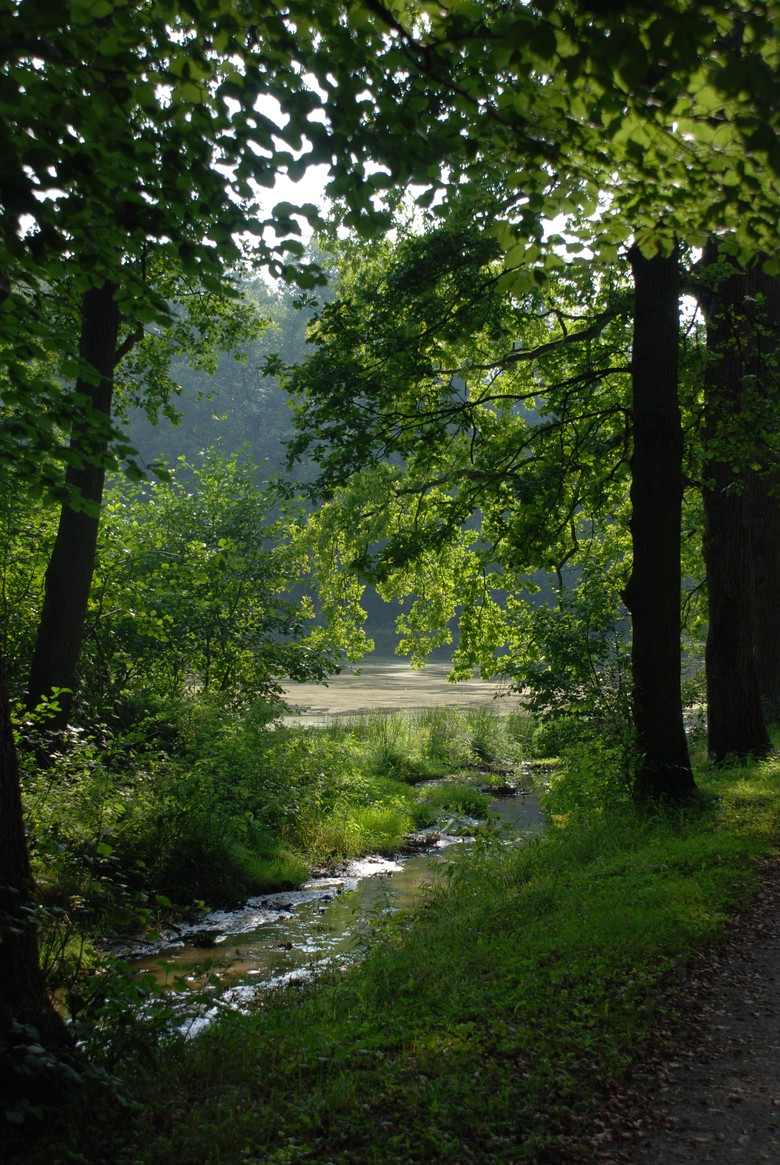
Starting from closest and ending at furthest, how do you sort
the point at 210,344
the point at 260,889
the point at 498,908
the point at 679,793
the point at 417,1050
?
the point at 417,1050 → the point at 498,908 → the point at 679,793 → the point at 260,889 → the point at 210,344

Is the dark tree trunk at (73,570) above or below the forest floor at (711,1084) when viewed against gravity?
above

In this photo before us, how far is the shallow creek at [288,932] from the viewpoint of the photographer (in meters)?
6.58

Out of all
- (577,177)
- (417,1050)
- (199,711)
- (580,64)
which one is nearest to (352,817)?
(199,711)

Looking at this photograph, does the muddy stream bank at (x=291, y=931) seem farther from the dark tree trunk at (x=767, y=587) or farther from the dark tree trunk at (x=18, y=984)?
the dark tree trunk at (x=767, y=587)

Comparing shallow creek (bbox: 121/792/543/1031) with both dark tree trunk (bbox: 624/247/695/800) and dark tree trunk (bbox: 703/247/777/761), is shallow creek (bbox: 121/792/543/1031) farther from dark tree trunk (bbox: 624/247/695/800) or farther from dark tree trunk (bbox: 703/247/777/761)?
dark tree trunk (bbox: 703/247/777/761)

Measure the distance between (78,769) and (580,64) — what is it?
24.6 ft

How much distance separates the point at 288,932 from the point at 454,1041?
4194 mm

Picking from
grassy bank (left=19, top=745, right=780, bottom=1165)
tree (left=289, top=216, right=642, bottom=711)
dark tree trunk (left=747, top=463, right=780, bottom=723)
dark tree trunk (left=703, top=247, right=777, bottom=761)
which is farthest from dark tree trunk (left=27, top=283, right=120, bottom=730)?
dark tree trunk (left=747, top=463, right=780, bottom=723)

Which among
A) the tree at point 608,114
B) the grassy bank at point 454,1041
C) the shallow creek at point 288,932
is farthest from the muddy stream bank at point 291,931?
the tree at point 608,114

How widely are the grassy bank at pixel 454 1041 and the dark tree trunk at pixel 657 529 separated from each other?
1544 millimetres

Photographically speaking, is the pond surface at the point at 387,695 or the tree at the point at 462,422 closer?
the tree at the point at 462,422

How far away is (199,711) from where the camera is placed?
11.5 meters

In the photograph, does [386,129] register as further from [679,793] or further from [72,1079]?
[679,793]

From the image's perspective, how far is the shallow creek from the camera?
21.6ft
